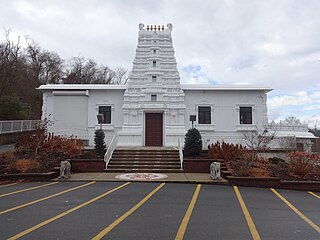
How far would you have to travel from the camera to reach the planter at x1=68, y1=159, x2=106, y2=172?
1394cm

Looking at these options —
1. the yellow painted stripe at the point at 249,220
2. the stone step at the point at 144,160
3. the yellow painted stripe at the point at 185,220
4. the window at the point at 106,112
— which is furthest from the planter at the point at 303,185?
the window at the point at 106,112

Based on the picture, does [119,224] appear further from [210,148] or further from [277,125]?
[277,125]

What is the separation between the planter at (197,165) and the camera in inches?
541

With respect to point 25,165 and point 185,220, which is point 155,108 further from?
point 185,220

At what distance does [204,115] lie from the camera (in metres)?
21.4

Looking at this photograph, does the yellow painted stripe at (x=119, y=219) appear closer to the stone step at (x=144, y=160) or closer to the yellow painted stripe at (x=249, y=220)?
the yellow painted stripe at (x=249, y=220)

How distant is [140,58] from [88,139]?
8.06m

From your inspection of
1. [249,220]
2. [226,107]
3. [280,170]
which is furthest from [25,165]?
[226,107]

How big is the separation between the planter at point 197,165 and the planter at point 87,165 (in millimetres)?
4341

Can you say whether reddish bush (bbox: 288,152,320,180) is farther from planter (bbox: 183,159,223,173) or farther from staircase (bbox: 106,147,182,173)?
staircase (bbox: 106,147,182,173)

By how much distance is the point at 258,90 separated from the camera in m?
21.2

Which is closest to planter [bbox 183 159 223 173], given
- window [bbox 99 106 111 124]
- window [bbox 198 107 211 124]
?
window [bbox 198 107 211 124]

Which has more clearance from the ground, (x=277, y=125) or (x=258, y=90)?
(x=258, y=90)

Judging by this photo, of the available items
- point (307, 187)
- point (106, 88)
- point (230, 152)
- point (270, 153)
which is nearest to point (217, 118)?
point (270, 153)
